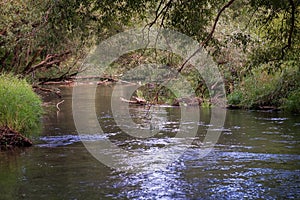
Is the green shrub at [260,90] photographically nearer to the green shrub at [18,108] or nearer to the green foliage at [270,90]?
the green foliage at [270,90]

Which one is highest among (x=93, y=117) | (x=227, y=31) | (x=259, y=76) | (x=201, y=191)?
(x=227, y=31)

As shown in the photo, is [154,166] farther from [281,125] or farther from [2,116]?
[281,125]

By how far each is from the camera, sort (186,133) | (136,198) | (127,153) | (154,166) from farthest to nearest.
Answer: (186,133) → (127,153) → (154,166) → (136,198)

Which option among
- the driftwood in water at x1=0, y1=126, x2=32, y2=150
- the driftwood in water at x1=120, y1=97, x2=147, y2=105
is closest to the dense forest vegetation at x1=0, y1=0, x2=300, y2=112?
the driftwood in water at x1=120, y1=97, x2=147, y2=105

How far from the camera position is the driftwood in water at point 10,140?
43.3 feet

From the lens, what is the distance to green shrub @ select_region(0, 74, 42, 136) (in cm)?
1403

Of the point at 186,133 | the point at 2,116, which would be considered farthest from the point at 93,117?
the point at 2,116

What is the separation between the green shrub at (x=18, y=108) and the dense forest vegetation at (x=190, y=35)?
1734 millimetres

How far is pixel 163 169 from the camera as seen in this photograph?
1085cm

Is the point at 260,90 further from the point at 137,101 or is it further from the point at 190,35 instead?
the point at 190,35

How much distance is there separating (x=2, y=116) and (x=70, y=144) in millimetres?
2047

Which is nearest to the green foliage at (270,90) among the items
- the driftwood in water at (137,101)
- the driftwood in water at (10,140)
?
the driftwood in water at (137,101)

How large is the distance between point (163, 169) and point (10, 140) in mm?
4799

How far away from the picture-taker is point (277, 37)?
38.2ft
